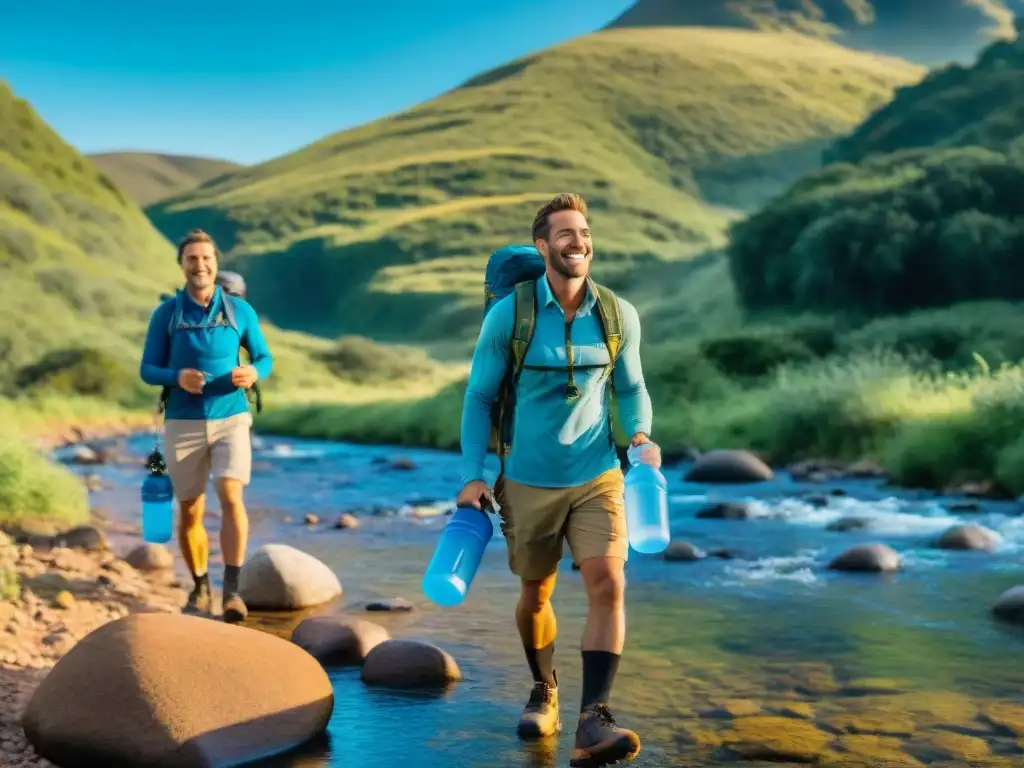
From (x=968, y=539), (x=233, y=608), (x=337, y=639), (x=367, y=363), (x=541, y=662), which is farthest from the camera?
(x=367, y=363)

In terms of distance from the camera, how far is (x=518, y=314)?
5.61 metres

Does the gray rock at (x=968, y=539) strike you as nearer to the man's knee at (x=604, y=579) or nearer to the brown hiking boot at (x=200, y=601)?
the brown hiking boot at (x=200, y=601)

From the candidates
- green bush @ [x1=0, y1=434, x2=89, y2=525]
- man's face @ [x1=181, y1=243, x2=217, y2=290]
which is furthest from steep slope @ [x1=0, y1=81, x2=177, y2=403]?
man's face @ [x1=181, y1=243, x2=217, y2=290]

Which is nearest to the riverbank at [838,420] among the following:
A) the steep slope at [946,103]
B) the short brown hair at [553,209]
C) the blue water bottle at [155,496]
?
the blue water bottle at [155,496]

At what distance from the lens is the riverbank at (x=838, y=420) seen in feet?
62.9

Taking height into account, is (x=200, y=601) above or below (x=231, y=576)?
below

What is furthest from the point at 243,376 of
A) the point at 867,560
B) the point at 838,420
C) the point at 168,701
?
the point at 838,420

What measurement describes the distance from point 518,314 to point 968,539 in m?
9.14

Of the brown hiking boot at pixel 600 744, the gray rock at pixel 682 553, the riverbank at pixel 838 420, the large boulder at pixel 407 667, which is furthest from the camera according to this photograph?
the riverbank at pixel 838 420

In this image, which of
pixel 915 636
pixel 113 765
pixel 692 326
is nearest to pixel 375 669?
pixel 113 765

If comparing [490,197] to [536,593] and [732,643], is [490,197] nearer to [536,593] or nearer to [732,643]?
[732,643]

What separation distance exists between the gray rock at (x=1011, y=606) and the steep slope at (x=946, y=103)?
54414 millimetres

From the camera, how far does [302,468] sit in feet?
84.7

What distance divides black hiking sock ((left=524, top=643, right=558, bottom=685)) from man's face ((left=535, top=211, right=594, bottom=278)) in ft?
5.99
